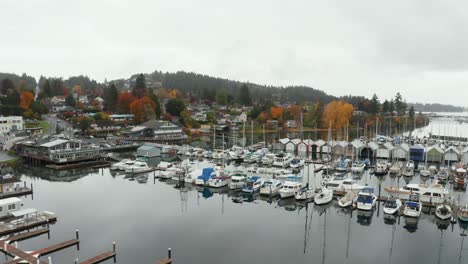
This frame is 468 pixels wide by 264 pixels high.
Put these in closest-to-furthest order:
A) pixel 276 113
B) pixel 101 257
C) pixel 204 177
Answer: pixel 101 257 → pixel 204 177 → pixel 276 113

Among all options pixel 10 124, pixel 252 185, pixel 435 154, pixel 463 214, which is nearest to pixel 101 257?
pixel 252 185

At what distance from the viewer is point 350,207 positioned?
77.9 feet

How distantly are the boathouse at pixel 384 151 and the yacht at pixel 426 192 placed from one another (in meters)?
18.5

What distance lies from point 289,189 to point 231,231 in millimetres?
7916

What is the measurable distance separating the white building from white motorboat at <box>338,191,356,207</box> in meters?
56.0

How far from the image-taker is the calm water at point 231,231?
1684cm

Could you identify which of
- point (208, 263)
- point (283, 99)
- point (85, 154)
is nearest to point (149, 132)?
point (85, 154)

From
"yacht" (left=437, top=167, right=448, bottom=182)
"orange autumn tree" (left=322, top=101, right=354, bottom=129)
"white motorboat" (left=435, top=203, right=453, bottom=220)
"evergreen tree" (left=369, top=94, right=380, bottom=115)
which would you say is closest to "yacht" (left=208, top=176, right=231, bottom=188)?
"white motorboat" (left=435, top=203, right=453, bottom=220)

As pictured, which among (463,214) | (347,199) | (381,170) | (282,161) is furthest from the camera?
(282,161)

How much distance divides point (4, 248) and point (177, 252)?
7688mm

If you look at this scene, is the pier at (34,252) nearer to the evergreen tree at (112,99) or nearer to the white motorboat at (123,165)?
the white motorboat at (123,165)

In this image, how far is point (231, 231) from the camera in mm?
19844

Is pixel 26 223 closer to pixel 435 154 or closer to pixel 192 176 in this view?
pixel 192 176

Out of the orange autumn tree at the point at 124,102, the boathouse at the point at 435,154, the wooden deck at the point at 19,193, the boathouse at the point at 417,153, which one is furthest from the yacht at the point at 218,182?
the orange autumn tree at the point at 124,102
